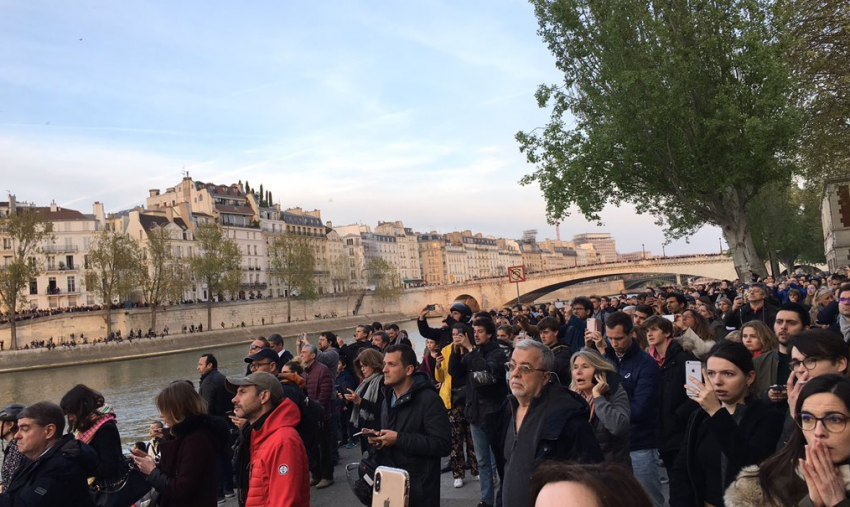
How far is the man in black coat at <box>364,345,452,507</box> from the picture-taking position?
165 inches

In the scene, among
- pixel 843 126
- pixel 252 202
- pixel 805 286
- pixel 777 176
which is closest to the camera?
pixel 805 286

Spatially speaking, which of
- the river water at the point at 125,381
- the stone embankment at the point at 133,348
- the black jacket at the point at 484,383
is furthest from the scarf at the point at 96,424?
the stone embankment at the point at 133,348

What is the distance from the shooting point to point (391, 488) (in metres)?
3.24

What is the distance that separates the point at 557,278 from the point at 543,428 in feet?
210

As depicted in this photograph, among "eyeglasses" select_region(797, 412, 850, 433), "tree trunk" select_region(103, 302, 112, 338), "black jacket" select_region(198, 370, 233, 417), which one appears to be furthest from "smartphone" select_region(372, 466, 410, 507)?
"tree trunk" select_region(103, 302, 112, 338)

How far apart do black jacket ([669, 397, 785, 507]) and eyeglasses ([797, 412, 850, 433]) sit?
0.90 meters

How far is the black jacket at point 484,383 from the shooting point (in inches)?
217

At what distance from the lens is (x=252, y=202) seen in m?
84.5

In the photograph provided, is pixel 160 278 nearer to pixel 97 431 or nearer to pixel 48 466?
pixel 97 431

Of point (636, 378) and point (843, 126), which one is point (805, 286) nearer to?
point (843, 126)

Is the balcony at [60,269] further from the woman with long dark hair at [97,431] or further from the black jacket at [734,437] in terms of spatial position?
the black jacket at [734,437]

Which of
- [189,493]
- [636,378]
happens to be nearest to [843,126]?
[636,378]

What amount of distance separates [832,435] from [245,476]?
341 centimetres

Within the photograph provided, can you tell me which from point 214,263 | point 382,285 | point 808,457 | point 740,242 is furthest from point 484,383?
point 382,285
